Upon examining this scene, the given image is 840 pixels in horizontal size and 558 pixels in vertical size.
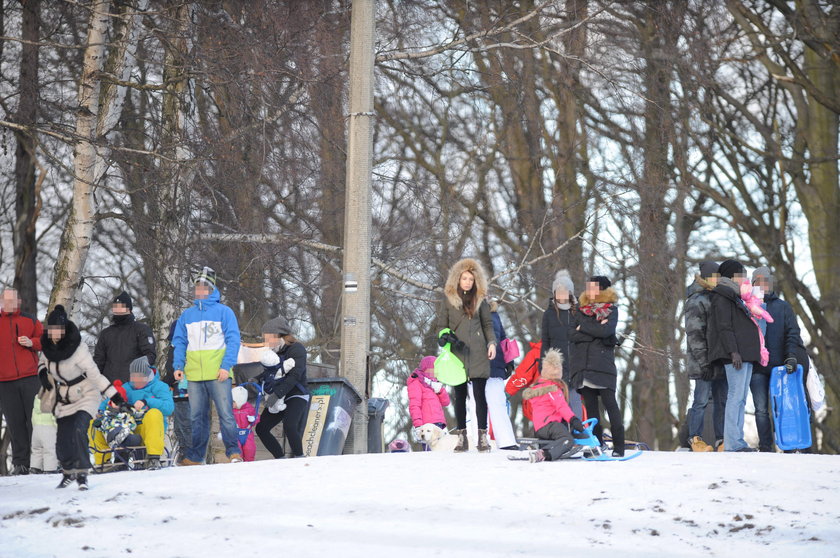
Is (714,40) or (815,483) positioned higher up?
(714,40)

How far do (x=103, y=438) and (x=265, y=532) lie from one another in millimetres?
3711

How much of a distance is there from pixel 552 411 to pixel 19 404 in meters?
5.03

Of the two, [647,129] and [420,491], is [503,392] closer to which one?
[420,491]

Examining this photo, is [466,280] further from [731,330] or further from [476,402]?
[731,330]

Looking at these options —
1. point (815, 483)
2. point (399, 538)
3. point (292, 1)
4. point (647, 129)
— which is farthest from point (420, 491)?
point (647, 129)

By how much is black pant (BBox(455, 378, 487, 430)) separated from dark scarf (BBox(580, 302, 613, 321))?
112cm

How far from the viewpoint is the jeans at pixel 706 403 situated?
12.4 m

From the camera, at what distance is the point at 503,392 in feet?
38.4

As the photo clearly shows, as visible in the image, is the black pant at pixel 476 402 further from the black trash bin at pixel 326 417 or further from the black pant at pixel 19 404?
the black pant at pixel 19 404

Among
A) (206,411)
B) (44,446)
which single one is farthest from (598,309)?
(44,446)

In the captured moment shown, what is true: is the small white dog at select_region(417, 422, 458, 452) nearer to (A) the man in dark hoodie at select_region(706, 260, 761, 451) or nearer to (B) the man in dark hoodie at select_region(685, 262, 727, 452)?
(B) the man in dark hoodie at select_region(685, 262, 727, 452)

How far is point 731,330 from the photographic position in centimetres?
1157

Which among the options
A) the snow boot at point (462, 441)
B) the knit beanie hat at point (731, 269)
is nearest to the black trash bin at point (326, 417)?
the snow boot at point (462, 441)

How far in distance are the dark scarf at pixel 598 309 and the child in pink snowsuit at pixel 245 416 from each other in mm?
3522
